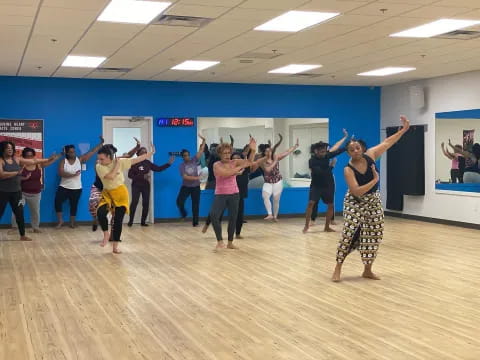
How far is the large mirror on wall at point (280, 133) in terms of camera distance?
43.8ft

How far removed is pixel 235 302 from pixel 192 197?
259 inches

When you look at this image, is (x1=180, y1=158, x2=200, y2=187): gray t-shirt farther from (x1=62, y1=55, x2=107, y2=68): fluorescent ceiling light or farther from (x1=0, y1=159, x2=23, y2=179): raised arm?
(x1=0, y1=159, x2=23, y2=179): raised arm

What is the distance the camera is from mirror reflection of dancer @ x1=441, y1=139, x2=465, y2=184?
12.2 meters

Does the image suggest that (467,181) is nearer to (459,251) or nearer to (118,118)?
(459,251)

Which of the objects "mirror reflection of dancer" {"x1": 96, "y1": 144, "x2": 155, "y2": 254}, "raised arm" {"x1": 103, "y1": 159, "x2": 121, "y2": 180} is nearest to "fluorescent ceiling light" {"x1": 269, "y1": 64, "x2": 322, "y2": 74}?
"mirror reflection of dancer" {"x1": 96, "y1": 144, "x2": 155, "y2": 254}

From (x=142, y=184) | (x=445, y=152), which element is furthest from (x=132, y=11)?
(x=445, y=152)

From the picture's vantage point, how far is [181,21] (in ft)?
24.2

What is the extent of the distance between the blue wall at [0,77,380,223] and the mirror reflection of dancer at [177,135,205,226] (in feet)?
1.84

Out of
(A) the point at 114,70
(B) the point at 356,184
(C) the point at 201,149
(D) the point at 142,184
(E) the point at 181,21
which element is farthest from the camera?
(C) the point at 201,149

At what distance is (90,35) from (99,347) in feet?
15.3

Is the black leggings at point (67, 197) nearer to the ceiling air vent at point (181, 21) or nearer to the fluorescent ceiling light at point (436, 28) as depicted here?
the ceiling air vent at point (181, 21)

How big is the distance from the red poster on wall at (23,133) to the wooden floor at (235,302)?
2.78m

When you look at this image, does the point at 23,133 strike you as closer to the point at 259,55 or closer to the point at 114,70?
the point at 114,70

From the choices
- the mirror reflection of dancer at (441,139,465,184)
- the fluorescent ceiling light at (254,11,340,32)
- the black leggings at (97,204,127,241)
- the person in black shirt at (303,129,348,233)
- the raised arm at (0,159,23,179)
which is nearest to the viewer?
the fluorescent ceiling light at (254,11,340,32)
